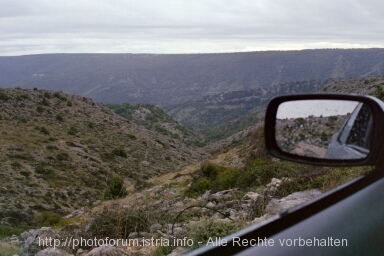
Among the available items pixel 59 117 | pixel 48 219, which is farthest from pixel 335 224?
pixel 59 117

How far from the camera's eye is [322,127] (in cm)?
244

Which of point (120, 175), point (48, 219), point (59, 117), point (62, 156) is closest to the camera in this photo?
point (48, 219)

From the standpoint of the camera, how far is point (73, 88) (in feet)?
582

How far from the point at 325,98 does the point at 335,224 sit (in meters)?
0.83

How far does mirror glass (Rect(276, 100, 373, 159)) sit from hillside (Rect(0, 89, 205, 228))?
44.8 ft

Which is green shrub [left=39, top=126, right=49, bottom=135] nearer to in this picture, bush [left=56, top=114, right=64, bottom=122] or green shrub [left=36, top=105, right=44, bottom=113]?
bush [left=56, top=114, right=64, bottom=122]

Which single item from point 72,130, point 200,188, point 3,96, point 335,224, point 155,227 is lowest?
point 72,130

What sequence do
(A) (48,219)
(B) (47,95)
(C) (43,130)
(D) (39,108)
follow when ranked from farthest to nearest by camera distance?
(B) (47,95) → (D) (39,108) → (C) (43,130) → (A) (48,219)

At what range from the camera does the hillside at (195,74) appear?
135 metres

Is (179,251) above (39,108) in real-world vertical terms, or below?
above

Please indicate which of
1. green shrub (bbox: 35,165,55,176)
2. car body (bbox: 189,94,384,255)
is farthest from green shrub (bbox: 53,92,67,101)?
car body (bbox: 189,94,384,255)

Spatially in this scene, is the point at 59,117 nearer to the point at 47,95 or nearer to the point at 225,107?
the point at 47,95

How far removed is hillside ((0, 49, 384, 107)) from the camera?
135125 mm

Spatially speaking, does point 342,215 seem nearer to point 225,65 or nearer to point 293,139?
point 293,139
